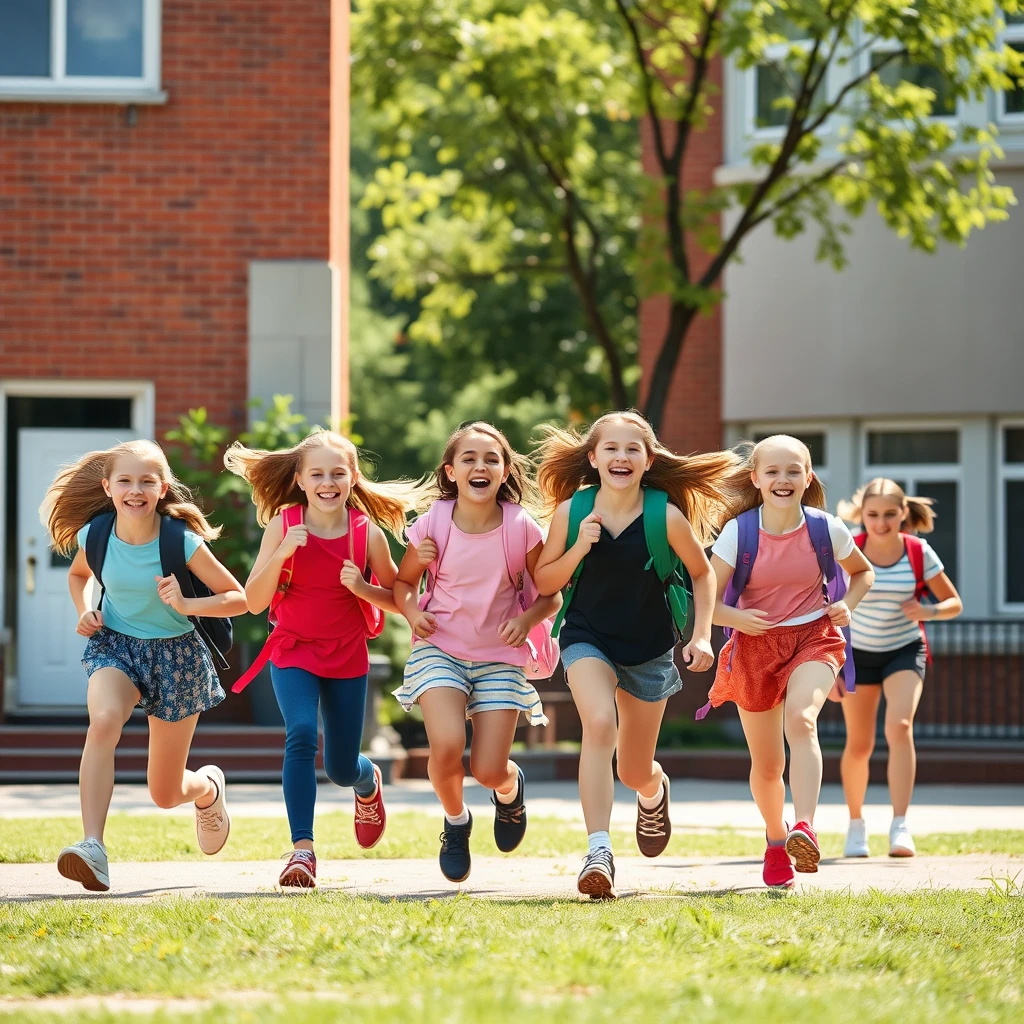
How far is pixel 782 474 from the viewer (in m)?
6.98

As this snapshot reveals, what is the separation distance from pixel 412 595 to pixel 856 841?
3.31m

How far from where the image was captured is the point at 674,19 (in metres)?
17.3

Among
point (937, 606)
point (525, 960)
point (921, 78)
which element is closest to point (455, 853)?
point (525, 960)

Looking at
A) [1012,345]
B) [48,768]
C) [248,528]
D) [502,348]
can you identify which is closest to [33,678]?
[48,768]

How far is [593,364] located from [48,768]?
55.0ft

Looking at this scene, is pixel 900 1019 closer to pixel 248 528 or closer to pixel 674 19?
pixel 248 528

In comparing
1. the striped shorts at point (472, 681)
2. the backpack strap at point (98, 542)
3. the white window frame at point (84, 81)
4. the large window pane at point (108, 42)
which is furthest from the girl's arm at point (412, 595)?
the large window pane at point (108, 42)

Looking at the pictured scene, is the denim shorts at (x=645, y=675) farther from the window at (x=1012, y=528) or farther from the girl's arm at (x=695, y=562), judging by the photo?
the window at (x=1012, y=528)

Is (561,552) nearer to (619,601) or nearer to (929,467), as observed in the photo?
(619,601)

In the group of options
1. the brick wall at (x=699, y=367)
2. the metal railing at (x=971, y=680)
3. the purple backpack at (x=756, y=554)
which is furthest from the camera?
the brick wall at (x=699, y=367)

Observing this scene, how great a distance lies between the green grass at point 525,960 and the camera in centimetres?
414

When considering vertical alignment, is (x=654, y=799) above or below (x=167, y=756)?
below

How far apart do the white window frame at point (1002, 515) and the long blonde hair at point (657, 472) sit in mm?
11409

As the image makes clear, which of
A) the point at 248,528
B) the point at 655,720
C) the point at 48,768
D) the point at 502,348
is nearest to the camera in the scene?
the point at 655,720
